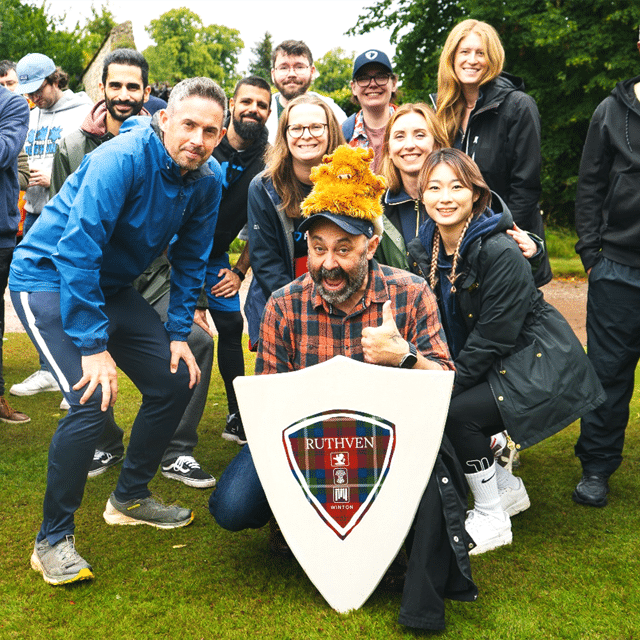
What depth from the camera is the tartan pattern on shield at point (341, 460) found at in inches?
102

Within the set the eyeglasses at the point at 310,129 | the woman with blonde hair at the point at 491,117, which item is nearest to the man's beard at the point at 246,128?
the eyeglasses at the point at 310,129

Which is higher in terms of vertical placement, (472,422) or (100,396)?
(100,396)

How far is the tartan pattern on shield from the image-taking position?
2600 millimetres

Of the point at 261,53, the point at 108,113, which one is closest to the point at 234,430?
the point at 108,113

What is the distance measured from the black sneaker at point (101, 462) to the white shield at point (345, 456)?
5.64 feet

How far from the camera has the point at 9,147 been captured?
423cm

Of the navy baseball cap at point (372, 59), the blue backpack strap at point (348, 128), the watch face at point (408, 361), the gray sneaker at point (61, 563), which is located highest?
the navy baseball cap at point (372, 59)

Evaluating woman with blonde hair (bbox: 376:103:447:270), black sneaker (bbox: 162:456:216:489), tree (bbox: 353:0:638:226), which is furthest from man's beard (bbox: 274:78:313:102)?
tree (bbox: 353:0:638:226)

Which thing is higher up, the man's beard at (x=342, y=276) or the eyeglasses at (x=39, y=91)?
the eyeglasses at (x=39, y=91)

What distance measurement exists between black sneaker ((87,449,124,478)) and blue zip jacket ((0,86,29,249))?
1.38 metres

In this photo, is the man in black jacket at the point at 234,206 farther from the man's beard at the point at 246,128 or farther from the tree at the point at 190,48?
the tree at the point at 190,48

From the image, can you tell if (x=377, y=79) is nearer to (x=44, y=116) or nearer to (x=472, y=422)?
(x=472, y=422)

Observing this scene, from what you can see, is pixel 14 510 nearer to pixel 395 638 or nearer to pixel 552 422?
pixel 395 638

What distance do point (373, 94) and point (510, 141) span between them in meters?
0.81
